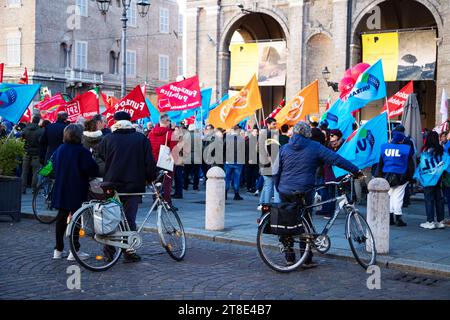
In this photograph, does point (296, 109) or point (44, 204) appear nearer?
point (44, 204)

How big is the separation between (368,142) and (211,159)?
5829 millimetres

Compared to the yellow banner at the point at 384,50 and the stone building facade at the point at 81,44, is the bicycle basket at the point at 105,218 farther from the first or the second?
the stone building facade at the point at 81,44

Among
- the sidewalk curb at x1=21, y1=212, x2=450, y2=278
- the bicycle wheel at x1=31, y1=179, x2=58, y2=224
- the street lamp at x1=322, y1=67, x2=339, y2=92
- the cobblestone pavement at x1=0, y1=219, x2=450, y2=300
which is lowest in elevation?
the cobblestone pavement at x1=0, y1=219, x2=450, y2=300

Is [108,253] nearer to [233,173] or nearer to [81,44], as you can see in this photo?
[233,173]

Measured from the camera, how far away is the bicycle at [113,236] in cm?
697

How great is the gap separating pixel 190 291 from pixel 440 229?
6.05m

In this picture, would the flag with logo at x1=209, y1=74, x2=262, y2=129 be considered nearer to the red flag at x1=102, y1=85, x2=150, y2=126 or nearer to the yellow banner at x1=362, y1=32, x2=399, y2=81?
the red flag at x1=102, y1=85, x2=150, y2=126

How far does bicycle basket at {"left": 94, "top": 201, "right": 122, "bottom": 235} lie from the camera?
6.95 metres

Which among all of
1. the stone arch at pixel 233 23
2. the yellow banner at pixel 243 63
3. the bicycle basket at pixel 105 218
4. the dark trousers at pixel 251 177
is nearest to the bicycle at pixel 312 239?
the bicycle basket at pixel 105 218

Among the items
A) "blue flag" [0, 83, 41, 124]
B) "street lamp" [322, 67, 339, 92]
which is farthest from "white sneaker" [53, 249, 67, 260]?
"street lamp" [322, 67, 339, 92]

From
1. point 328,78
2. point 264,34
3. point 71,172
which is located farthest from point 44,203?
point 264,34

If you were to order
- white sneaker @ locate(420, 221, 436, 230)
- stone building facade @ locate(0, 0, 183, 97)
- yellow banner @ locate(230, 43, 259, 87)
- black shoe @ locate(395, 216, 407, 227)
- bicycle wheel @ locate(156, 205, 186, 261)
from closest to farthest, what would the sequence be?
bicycle wheel @ locate(156, 205, 186, 261), white sneaker @ locate(420, 221, 436, 230), black shoe @ locate(395, 216, 407, 227), yellow banner @ locate(230, 43, 259, 87), stone building facade @ locate(0, 0, 183, 97)

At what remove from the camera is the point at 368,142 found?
35.9ft

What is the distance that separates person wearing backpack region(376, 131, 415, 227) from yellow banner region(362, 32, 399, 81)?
1463cm
